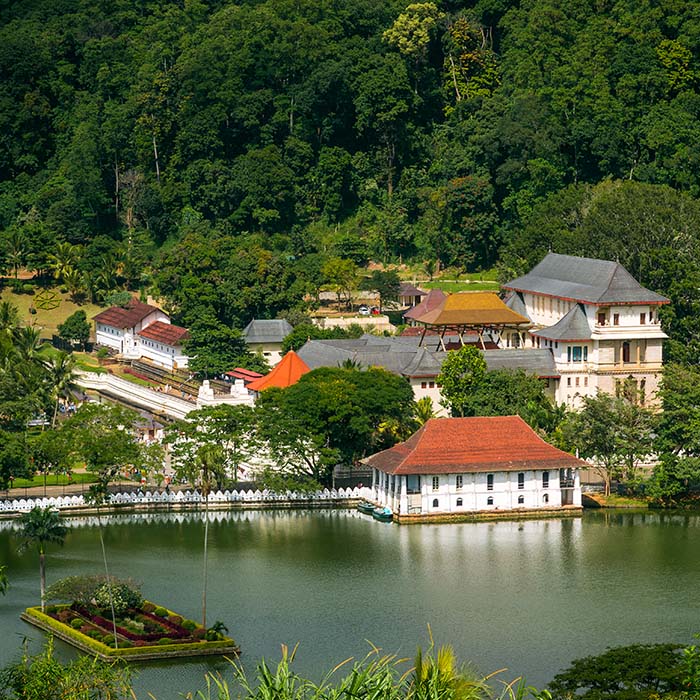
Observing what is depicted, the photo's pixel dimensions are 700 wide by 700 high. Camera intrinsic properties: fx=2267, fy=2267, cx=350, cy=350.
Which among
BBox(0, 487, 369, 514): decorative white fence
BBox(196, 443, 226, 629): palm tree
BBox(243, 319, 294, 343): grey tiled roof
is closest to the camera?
BBox(0, 487, 369, 514): decorative white fence

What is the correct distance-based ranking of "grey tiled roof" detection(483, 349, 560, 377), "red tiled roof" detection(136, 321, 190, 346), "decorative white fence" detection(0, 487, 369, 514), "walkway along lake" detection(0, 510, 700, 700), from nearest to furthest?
"walkway along lake" detection(0, 510, 700, 700), "decorative white fence" detection(0, 487, 369, 514), "grey tiled roof" detection(483, 349, 560, 377), "red tiled roof" detection(136, 321, 190, 346)

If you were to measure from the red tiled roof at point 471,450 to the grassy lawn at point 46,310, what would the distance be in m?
33.6

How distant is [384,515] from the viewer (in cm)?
7862

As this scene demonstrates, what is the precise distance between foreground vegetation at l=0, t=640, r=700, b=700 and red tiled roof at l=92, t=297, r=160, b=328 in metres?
47.8

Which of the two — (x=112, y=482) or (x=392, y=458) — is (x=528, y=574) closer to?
(x=392, y=458)

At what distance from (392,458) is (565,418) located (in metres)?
8.41

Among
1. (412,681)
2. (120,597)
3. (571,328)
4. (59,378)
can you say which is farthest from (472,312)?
(412,681)

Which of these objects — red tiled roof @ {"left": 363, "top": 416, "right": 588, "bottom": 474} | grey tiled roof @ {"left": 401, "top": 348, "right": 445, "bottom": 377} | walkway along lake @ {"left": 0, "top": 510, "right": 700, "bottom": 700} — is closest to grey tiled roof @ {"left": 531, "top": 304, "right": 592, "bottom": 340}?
grey tiled roof @ {"left": 401, "top": 348, "right": 445, "bottom": 377}

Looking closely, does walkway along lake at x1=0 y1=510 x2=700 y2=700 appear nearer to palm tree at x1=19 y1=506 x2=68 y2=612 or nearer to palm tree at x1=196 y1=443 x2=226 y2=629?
palm tree at x1=196 y1=443 x2=226 y2=629

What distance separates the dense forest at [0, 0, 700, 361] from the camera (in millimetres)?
109250

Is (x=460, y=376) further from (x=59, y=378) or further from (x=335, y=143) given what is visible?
(x=335, y=143)

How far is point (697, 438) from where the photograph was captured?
81125mm

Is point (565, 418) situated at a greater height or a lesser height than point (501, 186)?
lesser

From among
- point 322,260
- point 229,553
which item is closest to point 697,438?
point 229,553
